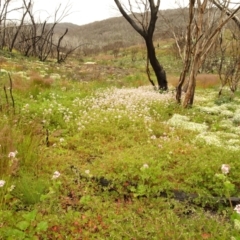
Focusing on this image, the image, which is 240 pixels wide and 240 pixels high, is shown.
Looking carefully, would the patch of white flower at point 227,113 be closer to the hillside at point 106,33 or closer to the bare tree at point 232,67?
the bare tree at point 232,67

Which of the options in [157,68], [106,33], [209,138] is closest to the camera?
[209,138]

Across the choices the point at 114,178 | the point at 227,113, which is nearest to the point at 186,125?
the point at 227,113

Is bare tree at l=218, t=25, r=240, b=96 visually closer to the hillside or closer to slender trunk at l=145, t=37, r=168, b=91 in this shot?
slender trunk at l=145, t=37, r=168, b=91

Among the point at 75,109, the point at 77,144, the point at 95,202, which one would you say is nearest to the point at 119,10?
the point at 75,109

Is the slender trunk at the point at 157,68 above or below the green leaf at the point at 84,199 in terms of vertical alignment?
above

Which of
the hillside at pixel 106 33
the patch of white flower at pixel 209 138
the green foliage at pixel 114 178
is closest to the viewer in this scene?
the green foliage at pixel 114 178

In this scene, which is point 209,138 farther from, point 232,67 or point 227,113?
point 232,67

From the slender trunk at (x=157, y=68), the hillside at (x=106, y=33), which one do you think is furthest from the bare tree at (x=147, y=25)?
the hillside at (x=106, y=33)

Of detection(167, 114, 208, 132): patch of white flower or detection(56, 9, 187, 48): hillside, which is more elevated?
detection(56, 9, 187, 48): hillside

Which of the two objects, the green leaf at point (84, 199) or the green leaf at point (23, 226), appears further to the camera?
the green leaf at point (84, 199)

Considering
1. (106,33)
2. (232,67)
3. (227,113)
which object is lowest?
(227,113)

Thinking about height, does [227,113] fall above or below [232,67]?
below

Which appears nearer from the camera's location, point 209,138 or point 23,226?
point 23,226

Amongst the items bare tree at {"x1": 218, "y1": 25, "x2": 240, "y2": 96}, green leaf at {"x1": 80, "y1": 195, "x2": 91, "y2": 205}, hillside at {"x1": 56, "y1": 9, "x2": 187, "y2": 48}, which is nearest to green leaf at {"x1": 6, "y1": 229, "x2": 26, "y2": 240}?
green leaf at {"x1": 80, "y1": 195, "x2": 91, "y2": 205}
